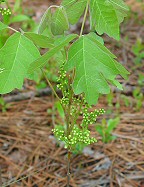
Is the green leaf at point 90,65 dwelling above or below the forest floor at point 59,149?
above

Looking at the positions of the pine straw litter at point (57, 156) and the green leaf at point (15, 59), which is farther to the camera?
the pine straw litter at point (57, 156)

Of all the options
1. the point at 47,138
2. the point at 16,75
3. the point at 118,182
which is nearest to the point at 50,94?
the point at 47,138

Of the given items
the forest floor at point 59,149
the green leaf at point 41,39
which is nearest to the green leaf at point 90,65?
the green leaf at point 41,39

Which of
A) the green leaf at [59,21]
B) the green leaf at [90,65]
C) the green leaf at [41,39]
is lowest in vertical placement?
the green leaf at [90,65]

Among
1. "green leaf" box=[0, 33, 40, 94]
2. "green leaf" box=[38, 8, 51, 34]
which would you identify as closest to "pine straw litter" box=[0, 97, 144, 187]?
"green leaf" box=[0, 33, 40, 94]

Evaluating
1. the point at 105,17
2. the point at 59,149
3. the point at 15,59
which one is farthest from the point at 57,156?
the point at 105,17

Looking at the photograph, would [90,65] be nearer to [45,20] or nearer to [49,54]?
[49,54]

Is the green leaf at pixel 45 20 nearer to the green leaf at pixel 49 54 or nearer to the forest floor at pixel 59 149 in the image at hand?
the green leaf at pixel 49 54
